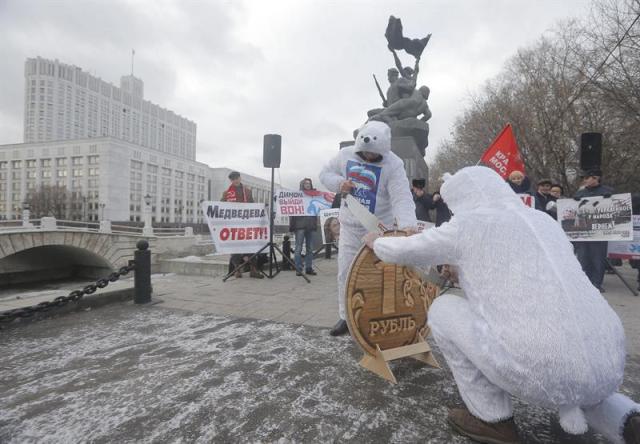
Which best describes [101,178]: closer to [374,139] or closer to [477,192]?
[374,139]

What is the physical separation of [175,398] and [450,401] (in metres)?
1.58

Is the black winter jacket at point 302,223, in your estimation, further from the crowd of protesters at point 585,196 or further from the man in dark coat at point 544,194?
the man in dark coat at point 544,194

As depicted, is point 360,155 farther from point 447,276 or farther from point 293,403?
point 293,403

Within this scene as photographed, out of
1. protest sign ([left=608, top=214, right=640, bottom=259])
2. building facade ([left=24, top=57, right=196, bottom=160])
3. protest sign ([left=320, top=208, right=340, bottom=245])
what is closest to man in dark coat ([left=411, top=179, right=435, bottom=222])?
protest sign ([left=320, top=208, right=340, bottom=245])

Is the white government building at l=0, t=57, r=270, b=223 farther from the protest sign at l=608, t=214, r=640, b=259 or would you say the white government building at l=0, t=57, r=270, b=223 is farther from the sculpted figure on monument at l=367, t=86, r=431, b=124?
the protest sign at l=608, t=214, r=640, b=259

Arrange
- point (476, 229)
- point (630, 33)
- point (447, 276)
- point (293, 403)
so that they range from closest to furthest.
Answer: point (476, 229) < point (293, 403) < point (447, 276) < point (630, 33)

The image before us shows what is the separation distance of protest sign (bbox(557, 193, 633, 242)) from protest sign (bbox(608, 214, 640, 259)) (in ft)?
3.55

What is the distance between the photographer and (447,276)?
6.53 feet

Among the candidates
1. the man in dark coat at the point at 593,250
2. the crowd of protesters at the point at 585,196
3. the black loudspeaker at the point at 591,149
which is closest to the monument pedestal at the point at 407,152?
the crowd of protesters at the point at 585,196

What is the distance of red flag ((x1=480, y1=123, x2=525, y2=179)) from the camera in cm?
538

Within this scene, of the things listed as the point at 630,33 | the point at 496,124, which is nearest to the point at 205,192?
the point at 496,124

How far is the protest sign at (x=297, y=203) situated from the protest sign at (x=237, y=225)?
66 centimetres

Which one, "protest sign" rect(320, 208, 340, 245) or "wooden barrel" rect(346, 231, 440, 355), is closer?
"wooden barrel" rect(346, 231, 440, 355)

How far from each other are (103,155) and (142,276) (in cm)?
8352
